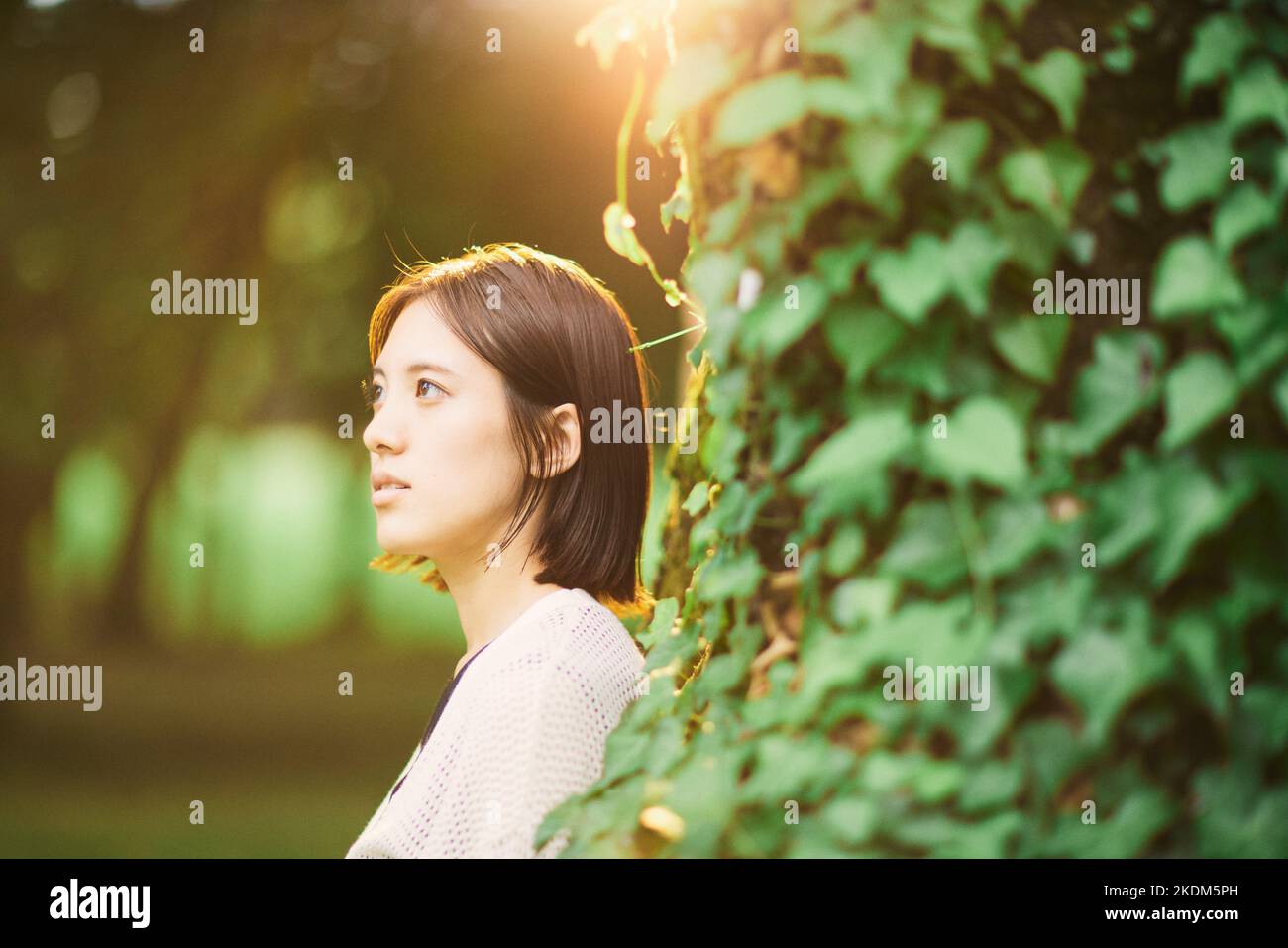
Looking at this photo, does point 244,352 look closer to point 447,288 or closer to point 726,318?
point 447,288

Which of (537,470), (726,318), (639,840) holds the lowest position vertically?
(639,840)

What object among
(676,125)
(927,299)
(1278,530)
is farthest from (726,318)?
(1278,530)

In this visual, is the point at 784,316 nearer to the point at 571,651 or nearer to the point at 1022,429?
the point at 1022,429

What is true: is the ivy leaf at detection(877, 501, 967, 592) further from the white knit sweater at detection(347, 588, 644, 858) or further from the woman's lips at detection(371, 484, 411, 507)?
the woman's lips at detection(371, 484, 411, 507)

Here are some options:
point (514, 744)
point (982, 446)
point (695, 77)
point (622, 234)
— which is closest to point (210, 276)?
point (622, 234)

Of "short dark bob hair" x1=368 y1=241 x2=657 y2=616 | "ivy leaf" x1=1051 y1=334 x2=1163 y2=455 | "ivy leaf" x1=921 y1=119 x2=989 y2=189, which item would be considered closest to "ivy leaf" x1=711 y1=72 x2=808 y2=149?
"ivy leaf" x1=921 y1=119 x2=989 y2=189

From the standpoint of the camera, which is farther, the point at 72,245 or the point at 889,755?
the point at 72,245

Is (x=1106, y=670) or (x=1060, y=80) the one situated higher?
(x=1060, y=80)

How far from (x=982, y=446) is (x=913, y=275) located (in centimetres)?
24

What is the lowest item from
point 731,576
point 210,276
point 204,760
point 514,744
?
point 204,760

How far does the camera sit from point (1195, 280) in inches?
53.3

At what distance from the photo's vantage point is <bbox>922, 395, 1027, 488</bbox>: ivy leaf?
53.0 inches

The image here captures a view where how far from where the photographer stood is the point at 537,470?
2.46 m

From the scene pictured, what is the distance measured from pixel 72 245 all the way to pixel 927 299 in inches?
272
